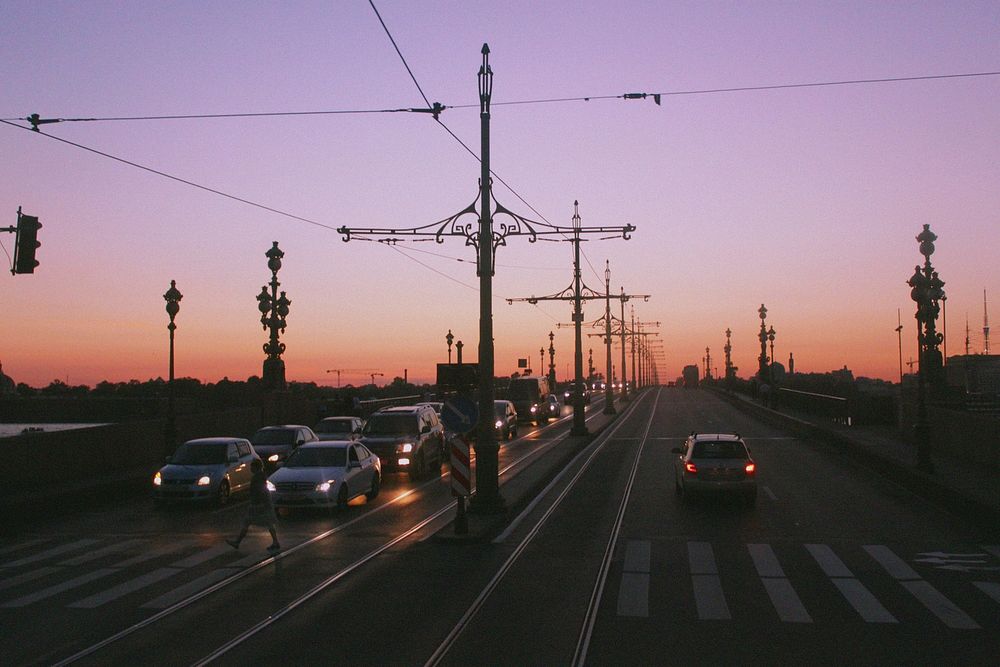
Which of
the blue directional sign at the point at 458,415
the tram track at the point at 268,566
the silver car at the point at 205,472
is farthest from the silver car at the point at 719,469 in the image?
the silver car at the point at 205,472

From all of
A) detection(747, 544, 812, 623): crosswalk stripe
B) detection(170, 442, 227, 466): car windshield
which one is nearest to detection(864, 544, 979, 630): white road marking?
Answer: detection(747, 544, 812, 623): crosswalk stripe

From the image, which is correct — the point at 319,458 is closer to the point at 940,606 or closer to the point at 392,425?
the point at 392,425

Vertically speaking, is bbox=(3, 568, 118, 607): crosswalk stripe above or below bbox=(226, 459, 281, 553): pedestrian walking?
below

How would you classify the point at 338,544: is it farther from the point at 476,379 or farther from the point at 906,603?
the point at 906,603

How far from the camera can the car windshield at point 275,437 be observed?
28.5 metres

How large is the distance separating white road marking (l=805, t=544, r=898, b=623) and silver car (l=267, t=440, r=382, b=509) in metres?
10.3

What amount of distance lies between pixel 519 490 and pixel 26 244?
12443 millimetres

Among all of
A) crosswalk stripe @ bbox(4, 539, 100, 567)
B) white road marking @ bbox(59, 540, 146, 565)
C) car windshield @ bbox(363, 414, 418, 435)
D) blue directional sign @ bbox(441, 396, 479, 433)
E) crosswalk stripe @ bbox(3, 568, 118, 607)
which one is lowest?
crosswalk stripe @ bbox(4, 539, 100, 567)

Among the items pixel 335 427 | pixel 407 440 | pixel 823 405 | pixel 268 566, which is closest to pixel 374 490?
pixel 407 440

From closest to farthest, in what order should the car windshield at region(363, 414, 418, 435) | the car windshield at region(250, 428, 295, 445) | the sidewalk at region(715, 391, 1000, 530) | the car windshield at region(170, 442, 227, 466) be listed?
1. the sidewalk at region(715, 391, 1000, 530)
2. the car windshield at region(170, 442, 227, 466)
3. the car windshield at region(250, 428, 295, 445)
4. the car windshield at region(363, 414, 418, 435)

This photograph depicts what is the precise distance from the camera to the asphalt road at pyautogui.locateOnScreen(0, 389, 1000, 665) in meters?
9.53

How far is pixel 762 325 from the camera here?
66.9 meters

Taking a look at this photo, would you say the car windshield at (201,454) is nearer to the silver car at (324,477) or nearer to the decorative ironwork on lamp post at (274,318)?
the silver car at (324,477)

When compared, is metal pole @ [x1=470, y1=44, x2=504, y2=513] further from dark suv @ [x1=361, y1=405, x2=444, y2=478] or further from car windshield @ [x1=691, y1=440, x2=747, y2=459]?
dark suv @ [x1=361, y1=405, x2=444, y2=478]
